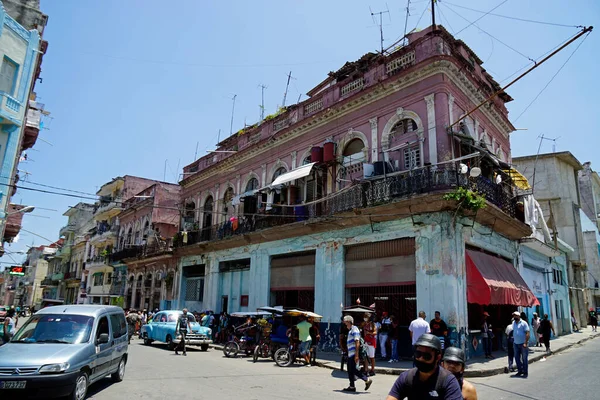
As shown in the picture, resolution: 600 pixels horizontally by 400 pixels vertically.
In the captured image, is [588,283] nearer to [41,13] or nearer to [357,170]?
[357,170]

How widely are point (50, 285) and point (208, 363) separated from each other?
5444 centimetres

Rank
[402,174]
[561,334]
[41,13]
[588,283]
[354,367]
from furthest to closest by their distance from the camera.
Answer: [588,283]
[561,334]
[41,13]
[402,174]
[354,367]

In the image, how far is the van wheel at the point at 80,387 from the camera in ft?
22.3

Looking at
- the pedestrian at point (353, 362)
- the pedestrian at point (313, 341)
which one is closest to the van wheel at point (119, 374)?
the pedestrian at point (353, 362)

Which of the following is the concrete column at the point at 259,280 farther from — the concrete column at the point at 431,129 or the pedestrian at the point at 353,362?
the pedestrian at the point at 353,362

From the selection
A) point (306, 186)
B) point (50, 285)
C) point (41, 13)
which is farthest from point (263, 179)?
point (50, 285)

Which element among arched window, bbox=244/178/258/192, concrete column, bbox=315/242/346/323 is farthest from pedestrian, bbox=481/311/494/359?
arched window, bbox=244/178/258/192

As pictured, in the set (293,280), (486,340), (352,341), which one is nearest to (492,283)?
(486,340)

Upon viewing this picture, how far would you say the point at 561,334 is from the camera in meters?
23.4

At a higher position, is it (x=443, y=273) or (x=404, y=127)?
(x=404, y=127)

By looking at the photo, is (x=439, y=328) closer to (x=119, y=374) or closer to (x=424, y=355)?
(x=119, y=374)

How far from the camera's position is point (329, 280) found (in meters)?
16.3

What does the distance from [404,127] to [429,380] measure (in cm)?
1327

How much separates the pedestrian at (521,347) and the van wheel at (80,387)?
9.91 metres
